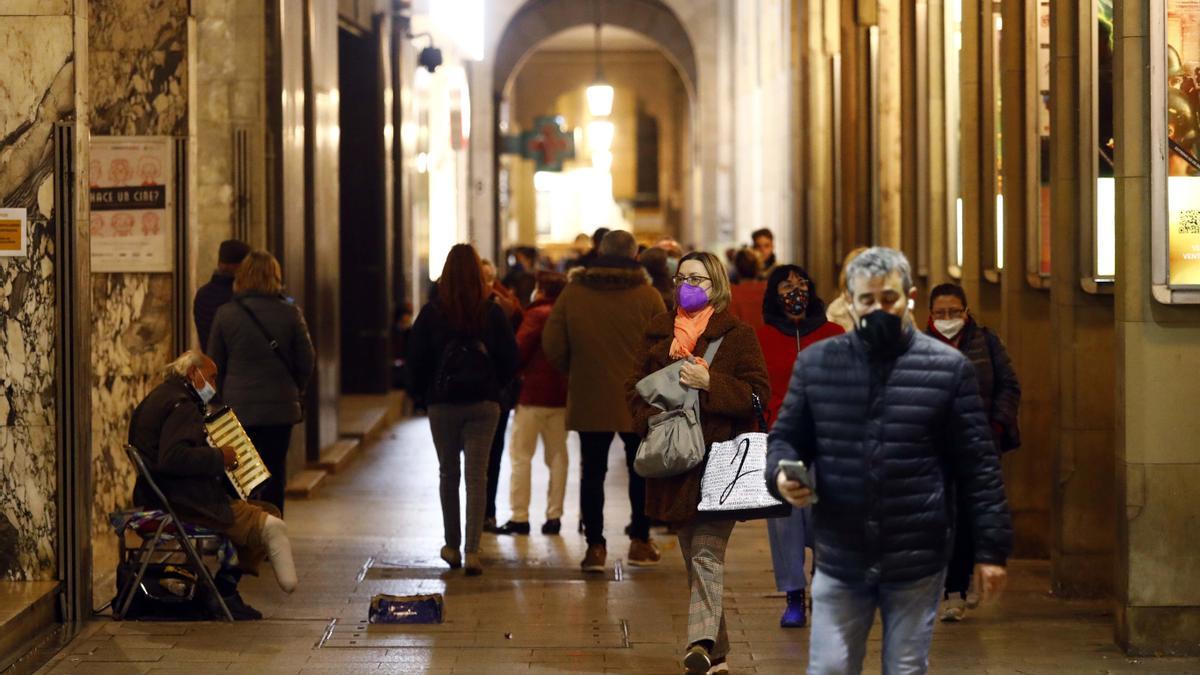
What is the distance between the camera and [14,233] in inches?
313

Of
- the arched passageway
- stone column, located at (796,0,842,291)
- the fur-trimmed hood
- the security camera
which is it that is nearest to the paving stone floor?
the fur-trimmed hood

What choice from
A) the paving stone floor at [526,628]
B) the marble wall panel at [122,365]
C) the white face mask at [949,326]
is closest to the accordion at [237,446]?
the paving stone floor at [526,628]

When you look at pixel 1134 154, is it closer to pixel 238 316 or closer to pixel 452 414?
pixel 452 414

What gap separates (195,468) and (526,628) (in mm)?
1568

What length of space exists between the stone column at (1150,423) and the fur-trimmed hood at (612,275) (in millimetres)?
2933

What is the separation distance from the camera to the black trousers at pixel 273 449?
9.59m

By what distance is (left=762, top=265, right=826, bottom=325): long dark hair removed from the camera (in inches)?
315

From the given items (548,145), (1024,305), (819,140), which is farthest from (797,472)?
(548,145)

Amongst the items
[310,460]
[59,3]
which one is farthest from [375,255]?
[59,3]

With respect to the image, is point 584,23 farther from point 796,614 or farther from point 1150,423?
point 1150,423

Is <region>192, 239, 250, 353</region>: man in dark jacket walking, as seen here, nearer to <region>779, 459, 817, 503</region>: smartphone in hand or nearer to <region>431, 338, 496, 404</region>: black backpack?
<region>431, 338, 496, 404</region>: black backpack

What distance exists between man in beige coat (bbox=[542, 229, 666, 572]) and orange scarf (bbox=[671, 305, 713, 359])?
2347 mm

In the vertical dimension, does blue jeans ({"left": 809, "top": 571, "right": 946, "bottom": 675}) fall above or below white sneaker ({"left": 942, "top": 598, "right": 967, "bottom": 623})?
above

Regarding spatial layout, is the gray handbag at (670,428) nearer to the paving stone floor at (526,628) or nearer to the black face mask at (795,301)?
the paving stone floor at (526,628)
